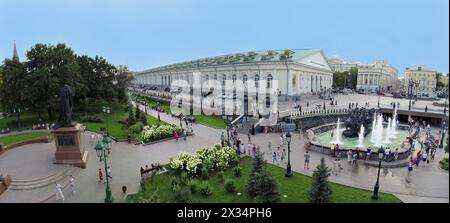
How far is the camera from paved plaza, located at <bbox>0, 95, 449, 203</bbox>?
14.0m

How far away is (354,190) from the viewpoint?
14.2 m

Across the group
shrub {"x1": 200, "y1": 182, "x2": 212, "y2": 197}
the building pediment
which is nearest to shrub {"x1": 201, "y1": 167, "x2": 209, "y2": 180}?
shrub {"x1": 200, "y1": 182, "x2": 212, "y2": 197}

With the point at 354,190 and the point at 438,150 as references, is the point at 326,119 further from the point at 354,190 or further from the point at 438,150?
the point at 354,190

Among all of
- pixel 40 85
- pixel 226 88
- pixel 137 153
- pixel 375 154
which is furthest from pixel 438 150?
pixel 226 88

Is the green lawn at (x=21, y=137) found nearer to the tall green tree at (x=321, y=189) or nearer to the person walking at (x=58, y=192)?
the person walking at (x=58, y=192)

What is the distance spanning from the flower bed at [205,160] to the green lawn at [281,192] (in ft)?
3.04

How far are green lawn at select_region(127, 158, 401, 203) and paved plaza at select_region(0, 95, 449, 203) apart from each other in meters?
0.82

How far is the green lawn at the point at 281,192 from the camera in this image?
13.1 meters

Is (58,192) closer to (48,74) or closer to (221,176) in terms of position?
(221,176)

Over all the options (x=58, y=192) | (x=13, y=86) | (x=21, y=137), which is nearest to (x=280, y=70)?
(x=13, y=86)

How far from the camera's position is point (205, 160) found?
17.3 m

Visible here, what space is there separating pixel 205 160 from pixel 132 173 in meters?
4.34

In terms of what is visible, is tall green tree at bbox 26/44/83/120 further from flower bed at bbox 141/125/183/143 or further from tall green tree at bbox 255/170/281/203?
tall green tree at bbox 255/170/281/203

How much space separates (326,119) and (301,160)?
63.0ft
